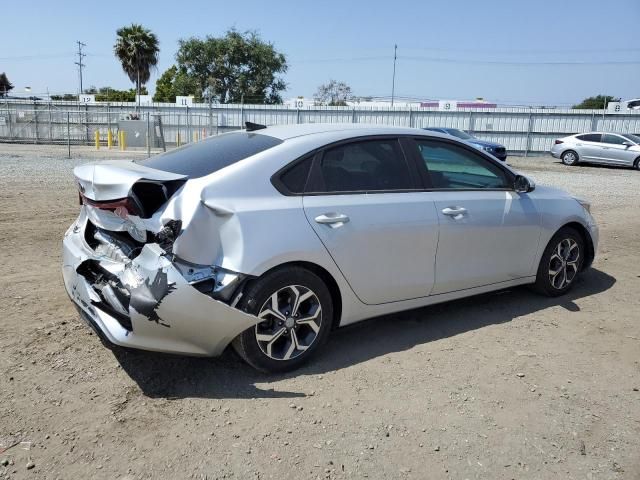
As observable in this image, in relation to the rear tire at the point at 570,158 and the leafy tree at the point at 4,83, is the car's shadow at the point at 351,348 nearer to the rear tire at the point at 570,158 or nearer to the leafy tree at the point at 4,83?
the rear tire at the point at 570,158

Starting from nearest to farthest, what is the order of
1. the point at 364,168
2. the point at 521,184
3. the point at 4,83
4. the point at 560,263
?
the point at 364,168 < the point at 521,184 < the point at 560,263 < the point at 4,83

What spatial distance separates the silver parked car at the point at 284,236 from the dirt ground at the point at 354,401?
310 millimetres

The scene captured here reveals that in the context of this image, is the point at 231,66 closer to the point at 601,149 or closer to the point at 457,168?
the point at 601,149

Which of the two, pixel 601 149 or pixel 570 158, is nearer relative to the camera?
pixel 601 149

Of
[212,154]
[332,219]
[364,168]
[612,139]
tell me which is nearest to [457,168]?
[364,168]

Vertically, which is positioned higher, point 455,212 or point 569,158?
point 455,212

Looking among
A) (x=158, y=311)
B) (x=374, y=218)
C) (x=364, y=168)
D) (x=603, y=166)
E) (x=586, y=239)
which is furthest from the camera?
(x=603, y=166)

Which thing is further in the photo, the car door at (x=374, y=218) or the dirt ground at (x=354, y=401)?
the car door at (x=374, y=218)

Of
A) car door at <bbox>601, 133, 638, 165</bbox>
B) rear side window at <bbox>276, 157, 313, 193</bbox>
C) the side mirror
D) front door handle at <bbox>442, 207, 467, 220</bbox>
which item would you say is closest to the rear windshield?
rear side window at <bbox>276, 157, 313, 193</bbox>

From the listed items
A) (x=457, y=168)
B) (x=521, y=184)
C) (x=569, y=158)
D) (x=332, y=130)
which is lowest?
(x=569, y=158)

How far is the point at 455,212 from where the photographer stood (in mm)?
4109

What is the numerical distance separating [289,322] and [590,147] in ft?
74.9

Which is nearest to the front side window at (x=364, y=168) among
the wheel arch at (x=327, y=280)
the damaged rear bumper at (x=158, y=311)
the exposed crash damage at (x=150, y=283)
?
the wheel arch at (x=327, y=280)

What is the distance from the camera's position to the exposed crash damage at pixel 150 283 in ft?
9.83
